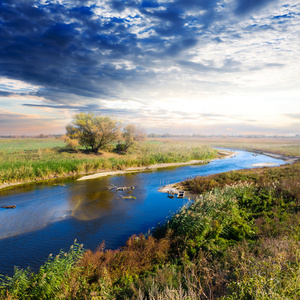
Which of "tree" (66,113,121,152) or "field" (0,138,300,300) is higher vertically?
"tree" (66,113,121,152)

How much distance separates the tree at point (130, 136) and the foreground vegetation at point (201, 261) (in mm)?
39555

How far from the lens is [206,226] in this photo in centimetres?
1016

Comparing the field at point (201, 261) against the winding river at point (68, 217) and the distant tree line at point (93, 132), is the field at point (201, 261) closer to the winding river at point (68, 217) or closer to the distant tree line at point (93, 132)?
the winding river at point (68, 217)

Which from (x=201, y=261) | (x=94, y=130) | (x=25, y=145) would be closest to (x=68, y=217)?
(x=201, y=261)

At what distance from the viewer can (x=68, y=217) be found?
593 inches

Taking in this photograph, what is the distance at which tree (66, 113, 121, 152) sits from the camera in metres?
47.6

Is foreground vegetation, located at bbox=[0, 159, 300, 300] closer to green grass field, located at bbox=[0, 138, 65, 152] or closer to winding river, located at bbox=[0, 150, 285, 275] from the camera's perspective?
winding river, located at bbox=[0, 150, 285, 275]

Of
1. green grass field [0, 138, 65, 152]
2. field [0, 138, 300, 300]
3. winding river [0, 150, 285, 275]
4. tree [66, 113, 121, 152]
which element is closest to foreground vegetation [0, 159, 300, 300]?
field [0, 138, 300, 300]

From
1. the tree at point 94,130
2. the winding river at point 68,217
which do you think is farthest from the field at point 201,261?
the tree at point 94,130

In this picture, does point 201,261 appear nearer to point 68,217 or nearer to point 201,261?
point 201,261

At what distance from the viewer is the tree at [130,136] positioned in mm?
53531

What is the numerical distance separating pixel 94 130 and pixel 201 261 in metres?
42.8

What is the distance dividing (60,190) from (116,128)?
2876cm

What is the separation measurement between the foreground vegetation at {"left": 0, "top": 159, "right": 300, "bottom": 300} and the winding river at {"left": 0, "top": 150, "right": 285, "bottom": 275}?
1.55 m
